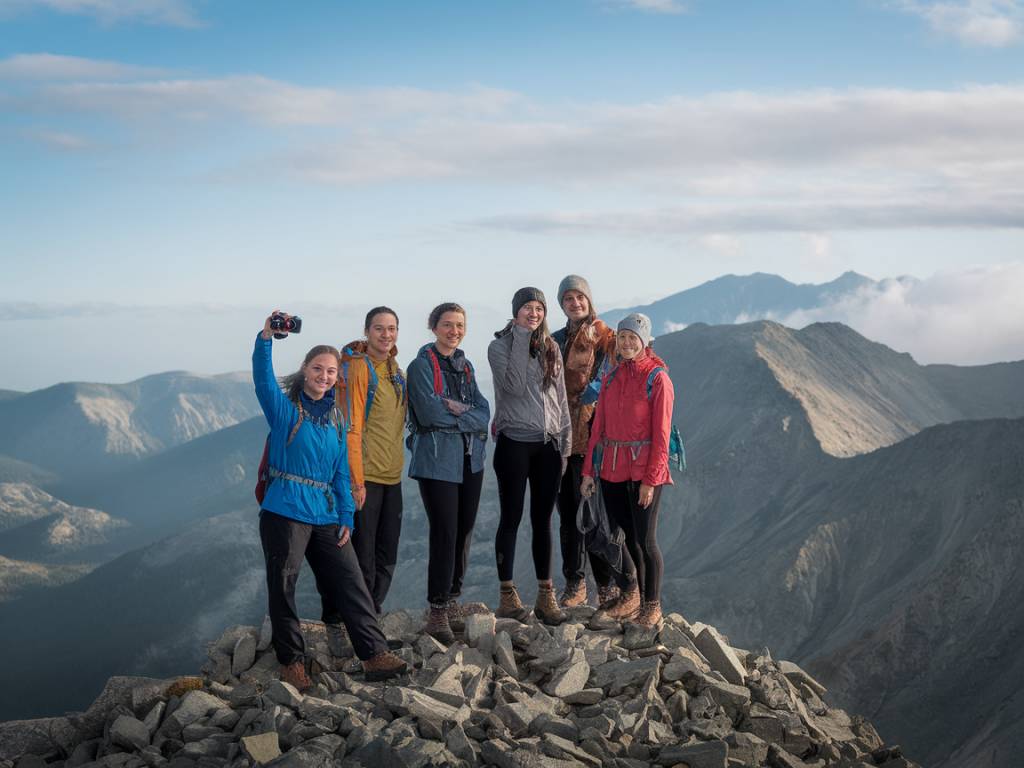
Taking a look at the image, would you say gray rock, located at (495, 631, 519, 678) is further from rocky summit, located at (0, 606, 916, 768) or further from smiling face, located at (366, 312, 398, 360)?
smiling face, located at (366, 312, 398, 360)

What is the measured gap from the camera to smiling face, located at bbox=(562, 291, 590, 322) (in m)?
7.85

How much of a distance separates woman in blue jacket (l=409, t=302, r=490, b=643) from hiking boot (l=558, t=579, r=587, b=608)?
153cm

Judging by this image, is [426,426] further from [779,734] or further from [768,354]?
[768,354]

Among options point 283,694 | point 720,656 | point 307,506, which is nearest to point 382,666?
point 283,694

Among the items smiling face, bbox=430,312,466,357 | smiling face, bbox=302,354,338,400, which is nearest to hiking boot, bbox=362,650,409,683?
smiling face, bbox=302,354,338,400

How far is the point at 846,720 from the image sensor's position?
8.19 metres

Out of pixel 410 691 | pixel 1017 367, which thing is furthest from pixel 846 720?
pixel 1017 367

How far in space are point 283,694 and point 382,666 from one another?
0.81 metres

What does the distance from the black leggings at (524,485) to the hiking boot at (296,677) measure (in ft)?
5.66

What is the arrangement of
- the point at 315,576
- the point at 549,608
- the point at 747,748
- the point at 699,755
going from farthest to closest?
the point at 549,608
the point at 315,576
the point at 747,748
the point at 699,755

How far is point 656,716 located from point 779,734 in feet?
3.32

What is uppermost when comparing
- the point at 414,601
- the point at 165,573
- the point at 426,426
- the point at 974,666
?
the point at 426,426

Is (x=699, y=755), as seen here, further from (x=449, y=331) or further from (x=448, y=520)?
(x=449, y=331)

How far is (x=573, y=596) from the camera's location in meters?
8.91
